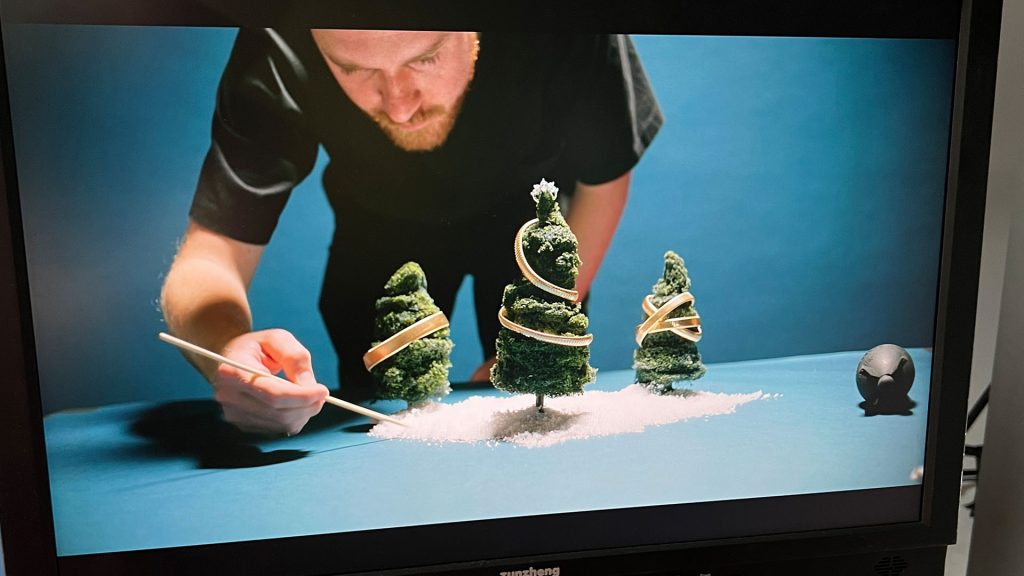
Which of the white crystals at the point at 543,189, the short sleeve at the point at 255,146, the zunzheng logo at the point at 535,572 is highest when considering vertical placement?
the short sleeve at the point at 255,146

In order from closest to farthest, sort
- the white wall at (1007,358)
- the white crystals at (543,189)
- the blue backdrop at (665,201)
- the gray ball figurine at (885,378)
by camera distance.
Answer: the blue backdrop at (665,201)
the white crystals at (543,189)
the gray ball figurine at (885,378)
the white wall at (1007,358)

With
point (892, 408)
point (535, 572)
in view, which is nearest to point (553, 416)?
point (535, 572)

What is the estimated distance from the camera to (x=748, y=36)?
47.9 inches

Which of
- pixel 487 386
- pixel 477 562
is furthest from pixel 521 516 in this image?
pixel 487 386

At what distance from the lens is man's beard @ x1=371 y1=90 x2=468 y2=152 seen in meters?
1.16

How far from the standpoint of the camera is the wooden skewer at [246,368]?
3.83ft

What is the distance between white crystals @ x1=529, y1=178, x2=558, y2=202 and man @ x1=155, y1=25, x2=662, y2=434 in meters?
0.01

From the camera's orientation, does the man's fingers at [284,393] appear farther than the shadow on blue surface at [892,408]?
No

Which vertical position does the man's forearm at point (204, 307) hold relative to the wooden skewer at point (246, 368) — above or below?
above

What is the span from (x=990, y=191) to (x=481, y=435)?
1.16 meters

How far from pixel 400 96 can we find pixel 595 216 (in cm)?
34

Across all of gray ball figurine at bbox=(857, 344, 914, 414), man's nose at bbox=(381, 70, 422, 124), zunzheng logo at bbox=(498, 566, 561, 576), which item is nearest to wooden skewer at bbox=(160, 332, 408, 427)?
→ zunzheng logo at bbox=(498, 566, 561, 576)

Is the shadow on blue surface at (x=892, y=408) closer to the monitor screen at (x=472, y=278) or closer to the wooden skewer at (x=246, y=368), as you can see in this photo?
the monitor screen at (x=472, y=278)

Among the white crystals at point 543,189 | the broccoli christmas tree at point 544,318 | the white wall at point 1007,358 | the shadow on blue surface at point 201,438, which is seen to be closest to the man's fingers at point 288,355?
the shadow on blue surface at point 201,438
